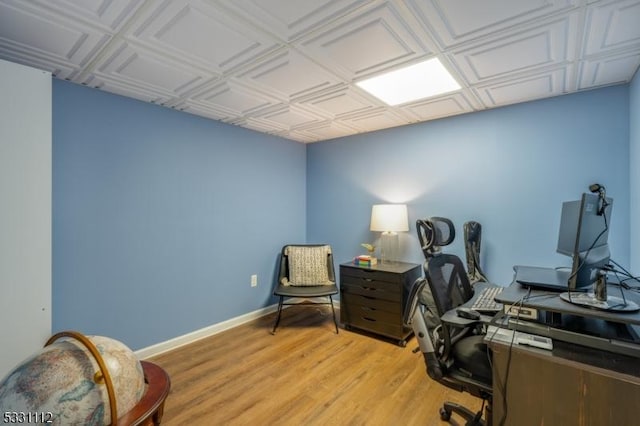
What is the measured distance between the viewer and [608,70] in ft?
6.39

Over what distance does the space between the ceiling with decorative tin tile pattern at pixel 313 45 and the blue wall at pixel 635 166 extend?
160mm

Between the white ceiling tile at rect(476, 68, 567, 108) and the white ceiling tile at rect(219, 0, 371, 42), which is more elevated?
the white ceiling tile at rect(219, 0, 371, 42)

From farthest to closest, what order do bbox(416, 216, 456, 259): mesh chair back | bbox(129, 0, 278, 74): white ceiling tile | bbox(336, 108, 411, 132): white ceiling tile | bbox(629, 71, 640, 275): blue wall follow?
bbox(336, 108, 411, 132): white ceiling tile < bbox(629, 71, 640, 275): blue wall < bbox(416, 216, 456, 259): mesh chair back < bbox(129, 0, 278, 74): white ceiling tile

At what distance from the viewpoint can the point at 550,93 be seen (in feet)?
7.66

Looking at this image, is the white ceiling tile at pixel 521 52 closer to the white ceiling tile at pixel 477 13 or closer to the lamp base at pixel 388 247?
the white ceiling tile at pixel 477 13

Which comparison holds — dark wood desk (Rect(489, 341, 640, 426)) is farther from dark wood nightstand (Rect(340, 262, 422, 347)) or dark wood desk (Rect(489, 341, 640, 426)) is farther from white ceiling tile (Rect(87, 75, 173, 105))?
white ceiling tile (Rect(87, 75, 173, 105))

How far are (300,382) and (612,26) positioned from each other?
287 centimetres

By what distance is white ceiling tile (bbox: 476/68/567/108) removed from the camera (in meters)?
2.05

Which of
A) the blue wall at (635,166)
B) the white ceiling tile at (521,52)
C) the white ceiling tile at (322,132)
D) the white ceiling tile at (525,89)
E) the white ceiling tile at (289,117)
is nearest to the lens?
the white ceiling tile at (521,52)

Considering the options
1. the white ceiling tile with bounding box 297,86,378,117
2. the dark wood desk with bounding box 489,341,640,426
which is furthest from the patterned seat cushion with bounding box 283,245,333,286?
the dark wood desk with bounding box 489,341,640,426

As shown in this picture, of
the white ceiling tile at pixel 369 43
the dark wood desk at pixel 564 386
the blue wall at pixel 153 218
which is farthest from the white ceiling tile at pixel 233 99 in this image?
the dark wood desk at pixel 564 386

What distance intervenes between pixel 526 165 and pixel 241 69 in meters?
2.48

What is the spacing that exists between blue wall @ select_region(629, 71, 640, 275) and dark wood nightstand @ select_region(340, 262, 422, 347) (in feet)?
5.24

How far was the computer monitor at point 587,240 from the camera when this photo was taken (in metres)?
1.18
